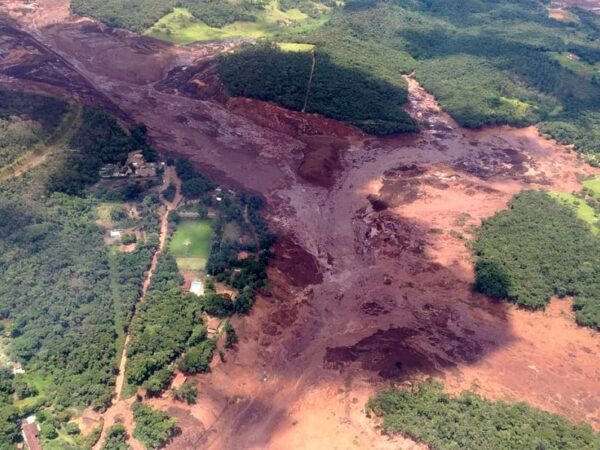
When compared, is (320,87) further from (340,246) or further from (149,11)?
(149,11)

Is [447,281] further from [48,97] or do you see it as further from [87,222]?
[48,97]

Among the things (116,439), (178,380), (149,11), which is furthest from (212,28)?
(116,439)

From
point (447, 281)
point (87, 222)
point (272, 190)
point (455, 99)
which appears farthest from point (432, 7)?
point (87, 222)

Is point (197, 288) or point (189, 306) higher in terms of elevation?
point (189, 306)

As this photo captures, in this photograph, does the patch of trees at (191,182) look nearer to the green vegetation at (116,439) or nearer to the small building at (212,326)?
the small building at (212,326)

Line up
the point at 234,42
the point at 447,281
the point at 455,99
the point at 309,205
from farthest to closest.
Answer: the point at 234,42
the point at 455,99
the point at 309,205
the point at 447,281

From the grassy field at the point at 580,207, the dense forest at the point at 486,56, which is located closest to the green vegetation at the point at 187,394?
the grassy field at the point at 580,207
